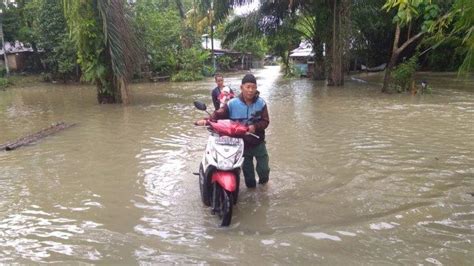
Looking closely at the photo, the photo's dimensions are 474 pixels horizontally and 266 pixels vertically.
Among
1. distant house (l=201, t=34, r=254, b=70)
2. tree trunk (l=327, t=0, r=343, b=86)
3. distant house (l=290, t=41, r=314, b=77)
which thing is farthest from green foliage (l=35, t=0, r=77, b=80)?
distant house (l=201, t=34, r=254, b=70)

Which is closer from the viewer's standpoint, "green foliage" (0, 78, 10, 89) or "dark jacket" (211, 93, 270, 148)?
"dark jacket" (211, 93, 270, 148)

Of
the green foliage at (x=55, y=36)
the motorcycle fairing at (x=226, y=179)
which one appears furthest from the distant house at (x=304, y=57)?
the motorcycle fairing at (x=226, y=179)

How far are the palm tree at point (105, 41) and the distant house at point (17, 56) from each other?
78.3 feet

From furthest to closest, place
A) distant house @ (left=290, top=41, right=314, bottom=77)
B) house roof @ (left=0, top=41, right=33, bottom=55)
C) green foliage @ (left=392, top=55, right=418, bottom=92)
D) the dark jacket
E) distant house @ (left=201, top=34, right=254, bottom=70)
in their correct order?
1. distant house @ (left=201, top=34, right=254, bottom=70)
2. house roof @ (left=0, top=41, right=33, bottom=55)
3. distant house @ (left=290, top=41, right=314, bottom=77)
4. green foliage @ (left=392, top=55, right=418, bottom=92)
5. the dark jacket

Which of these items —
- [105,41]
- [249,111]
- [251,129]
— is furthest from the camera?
[105,41]

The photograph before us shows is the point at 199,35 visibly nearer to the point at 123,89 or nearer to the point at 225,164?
the point at 123,89

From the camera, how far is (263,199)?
5742 millimetres

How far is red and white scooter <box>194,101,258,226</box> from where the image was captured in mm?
4816

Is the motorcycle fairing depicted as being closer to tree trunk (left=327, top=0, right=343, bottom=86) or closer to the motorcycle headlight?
the motorcycle headlight

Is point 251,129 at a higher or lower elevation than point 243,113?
lower

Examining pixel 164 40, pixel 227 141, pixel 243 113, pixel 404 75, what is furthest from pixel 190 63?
pixel 227 141

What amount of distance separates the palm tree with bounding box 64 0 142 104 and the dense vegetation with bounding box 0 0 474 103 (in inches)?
1.4

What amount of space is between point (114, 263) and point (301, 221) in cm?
203

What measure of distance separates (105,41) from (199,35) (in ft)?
80.1
